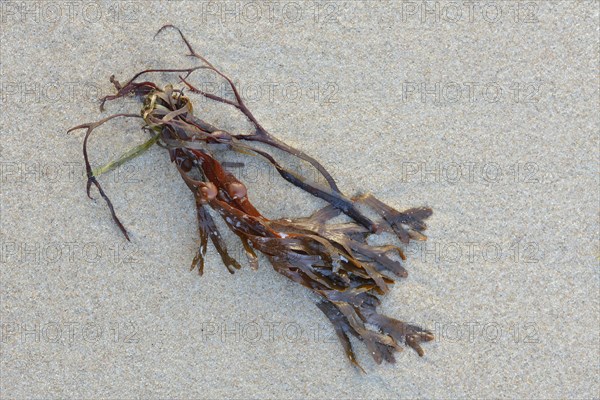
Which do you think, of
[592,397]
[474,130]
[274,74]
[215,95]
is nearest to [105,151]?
[215,95]

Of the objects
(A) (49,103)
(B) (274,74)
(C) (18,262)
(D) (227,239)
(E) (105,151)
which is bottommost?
(C) (18,262)

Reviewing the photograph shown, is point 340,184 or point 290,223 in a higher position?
point 340,184

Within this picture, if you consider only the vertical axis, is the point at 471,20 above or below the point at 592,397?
above

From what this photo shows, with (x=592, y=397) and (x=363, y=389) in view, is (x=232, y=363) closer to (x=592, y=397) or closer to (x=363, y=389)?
(x=363, y=389)
